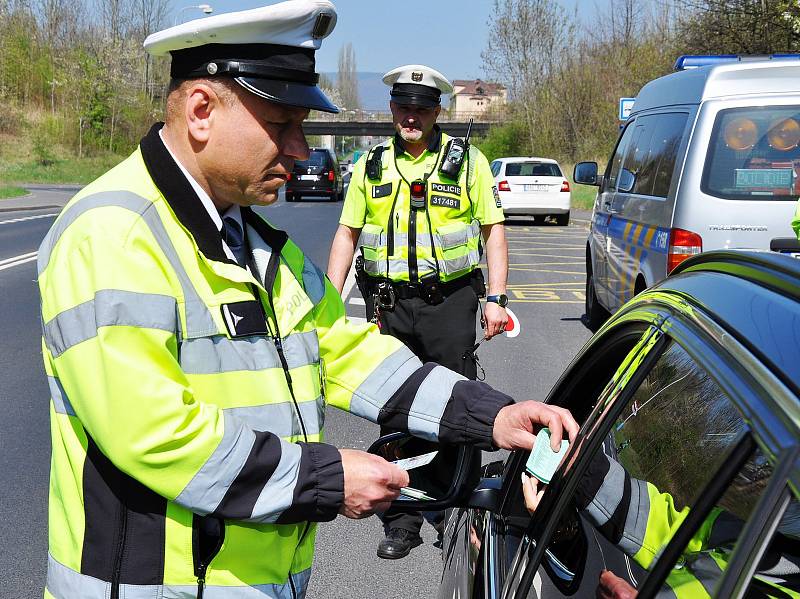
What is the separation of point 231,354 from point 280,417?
0.54 ft

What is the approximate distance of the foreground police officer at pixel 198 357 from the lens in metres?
1.65

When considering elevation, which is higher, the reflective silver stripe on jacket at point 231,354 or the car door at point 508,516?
the reflective silver stripe on jacket at point 231,354

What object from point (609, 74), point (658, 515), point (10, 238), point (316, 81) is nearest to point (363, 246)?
point (316, 81)

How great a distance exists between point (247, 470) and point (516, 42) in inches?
1869

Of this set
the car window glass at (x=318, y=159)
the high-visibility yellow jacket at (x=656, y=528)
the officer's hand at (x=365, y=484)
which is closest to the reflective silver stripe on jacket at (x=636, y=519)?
the high-visibility yellow jacket at (x=656, y=528)

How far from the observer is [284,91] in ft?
6.31

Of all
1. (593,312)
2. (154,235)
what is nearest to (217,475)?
(154,235)

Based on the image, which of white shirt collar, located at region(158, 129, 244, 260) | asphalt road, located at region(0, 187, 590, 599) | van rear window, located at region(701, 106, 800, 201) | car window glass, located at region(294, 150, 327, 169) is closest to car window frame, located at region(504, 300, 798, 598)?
white shirt collar, located at region(158, 129, 244, 260)

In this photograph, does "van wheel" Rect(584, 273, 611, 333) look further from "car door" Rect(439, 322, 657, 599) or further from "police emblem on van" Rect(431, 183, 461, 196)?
"car door" Rect(439, 322, 657, 599)

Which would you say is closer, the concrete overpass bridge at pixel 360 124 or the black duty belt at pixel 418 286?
the black duty belt at pixel 418 286

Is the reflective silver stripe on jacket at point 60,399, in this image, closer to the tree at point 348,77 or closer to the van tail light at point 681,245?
the van tail light at point 681,245

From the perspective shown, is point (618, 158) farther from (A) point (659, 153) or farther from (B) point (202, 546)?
(B) point (202, 546)

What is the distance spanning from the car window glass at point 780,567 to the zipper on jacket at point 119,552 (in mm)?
1109

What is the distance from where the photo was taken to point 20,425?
5727 millimetres
